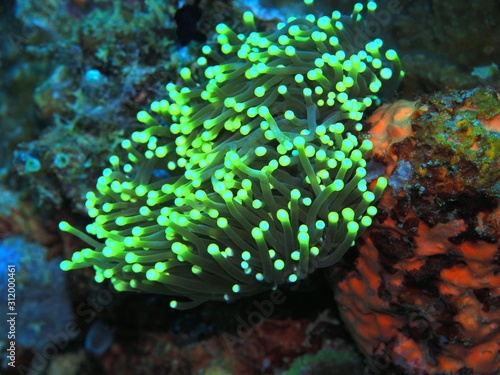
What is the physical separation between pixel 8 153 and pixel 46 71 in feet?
4.61

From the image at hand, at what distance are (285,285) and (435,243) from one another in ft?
3.61

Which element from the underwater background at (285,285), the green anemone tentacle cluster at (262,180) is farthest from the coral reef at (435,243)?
the green anemone tentacle cluster at (262,180)

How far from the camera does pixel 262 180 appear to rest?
218 centimetres

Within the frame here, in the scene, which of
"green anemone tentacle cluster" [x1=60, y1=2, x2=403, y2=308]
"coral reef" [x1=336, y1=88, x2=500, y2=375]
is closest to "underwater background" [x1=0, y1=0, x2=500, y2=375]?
"coral reef" [x1=336, y1=88, x2=500, y2=375]

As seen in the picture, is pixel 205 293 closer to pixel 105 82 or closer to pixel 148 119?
pixel 148 119

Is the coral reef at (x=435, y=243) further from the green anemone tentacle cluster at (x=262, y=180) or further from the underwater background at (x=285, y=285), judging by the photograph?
the green anemone tentacle cluster at (x=262, y=180)

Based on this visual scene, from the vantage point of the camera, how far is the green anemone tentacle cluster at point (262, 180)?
224 cm

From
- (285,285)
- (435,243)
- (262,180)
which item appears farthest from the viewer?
(285,285)

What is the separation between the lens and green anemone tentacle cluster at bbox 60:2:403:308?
224cm

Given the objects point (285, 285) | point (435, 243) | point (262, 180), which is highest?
point (262, 180)

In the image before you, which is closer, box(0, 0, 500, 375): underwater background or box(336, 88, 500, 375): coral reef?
box(336, 88, 500, 375): coral reef

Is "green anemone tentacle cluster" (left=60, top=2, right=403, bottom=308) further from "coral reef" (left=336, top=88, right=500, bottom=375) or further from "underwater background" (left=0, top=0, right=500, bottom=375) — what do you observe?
"underwater background" (left=0, top=0, right=500, bottom=375)

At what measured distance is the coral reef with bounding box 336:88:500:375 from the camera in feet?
7.08

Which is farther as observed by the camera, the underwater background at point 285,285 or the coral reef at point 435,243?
the underwater background at point 285,285
